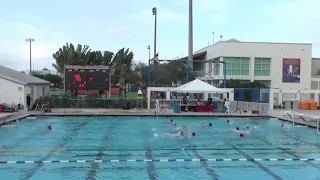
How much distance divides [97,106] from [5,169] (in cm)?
2155

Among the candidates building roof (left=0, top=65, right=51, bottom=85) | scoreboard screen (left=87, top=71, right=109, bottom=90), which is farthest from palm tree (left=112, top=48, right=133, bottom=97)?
scoreboard screen (left=87, top=71, right=109, bottom=90)

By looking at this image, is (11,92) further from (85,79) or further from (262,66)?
(262,66)

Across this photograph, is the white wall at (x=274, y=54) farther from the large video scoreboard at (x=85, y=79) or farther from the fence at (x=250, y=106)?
the large video scoreboard at (x=85, y=79)

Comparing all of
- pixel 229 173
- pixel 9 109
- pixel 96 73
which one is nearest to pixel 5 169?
pixel 229 173

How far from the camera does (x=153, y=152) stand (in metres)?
13.0

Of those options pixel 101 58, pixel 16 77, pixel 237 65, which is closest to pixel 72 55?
pixel 101 58

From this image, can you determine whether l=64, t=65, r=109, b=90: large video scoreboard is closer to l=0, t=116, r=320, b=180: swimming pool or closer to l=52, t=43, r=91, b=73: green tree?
l=0, t=116, r=320, b=180: swimming pool

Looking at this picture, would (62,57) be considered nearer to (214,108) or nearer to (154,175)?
(214,108)

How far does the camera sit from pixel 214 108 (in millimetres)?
30281

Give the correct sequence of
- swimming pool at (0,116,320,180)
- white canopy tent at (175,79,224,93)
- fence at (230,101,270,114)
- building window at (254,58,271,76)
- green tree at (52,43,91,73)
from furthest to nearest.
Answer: building window at (254,58,271,76) < green tree at (52,43,91,73) < fence at (230,101,270,114) < white canopy tent at (175,79,224,93) < swimming pool at (0,116,320,180)

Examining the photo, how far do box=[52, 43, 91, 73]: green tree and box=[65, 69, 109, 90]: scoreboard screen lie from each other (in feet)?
52.0

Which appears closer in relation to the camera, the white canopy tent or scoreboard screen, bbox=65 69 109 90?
the white canopy tent

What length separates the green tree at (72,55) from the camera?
46.3 m

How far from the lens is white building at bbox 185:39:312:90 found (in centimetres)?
5031
